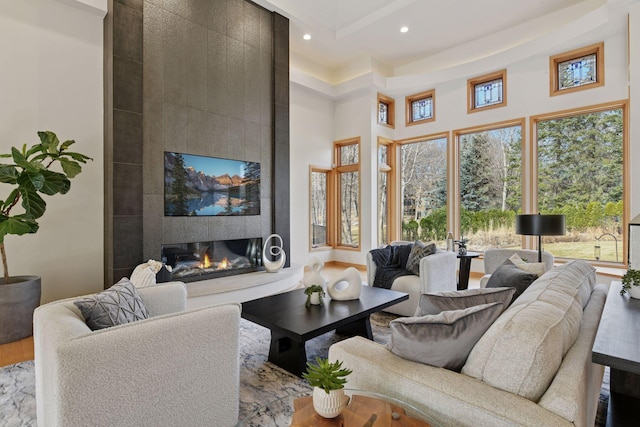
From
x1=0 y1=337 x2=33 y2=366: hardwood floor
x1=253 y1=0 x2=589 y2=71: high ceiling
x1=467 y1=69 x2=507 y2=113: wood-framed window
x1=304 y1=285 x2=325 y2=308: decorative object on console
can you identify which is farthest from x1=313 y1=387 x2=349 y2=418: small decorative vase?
x1=467 y1=69 x2=507 y2=113: wood-framed window

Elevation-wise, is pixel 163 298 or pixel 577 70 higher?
pixel 577 70

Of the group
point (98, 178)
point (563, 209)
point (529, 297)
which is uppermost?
point (98, 178)

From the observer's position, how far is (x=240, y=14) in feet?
16.6

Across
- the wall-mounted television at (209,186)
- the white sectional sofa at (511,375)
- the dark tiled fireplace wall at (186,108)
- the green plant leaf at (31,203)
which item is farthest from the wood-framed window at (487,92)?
the green plant leaf at (31,203)

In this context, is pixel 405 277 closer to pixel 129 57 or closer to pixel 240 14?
pixel 129 57

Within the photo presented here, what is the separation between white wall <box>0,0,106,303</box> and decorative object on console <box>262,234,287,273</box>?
2140 mm

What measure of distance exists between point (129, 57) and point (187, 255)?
8.28 feet

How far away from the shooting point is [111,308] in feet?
5.79

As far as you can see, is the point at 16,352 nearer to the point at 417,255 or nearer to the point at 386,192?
the point at 417,255

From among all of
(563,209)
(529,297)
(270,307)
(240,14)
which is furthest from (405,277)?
(240,14)

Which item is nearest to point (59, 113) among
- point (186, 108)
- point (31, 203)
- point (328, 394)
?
point (31, 203)

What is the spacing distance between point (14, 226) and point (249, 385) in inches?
103

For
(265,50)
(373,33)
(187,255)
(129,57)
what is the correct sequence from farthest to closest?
1. (373,33)
2. (265,50)
3. (187,255)
4. (129,57)

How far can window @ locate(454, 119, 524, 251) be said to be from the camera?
235 inches
